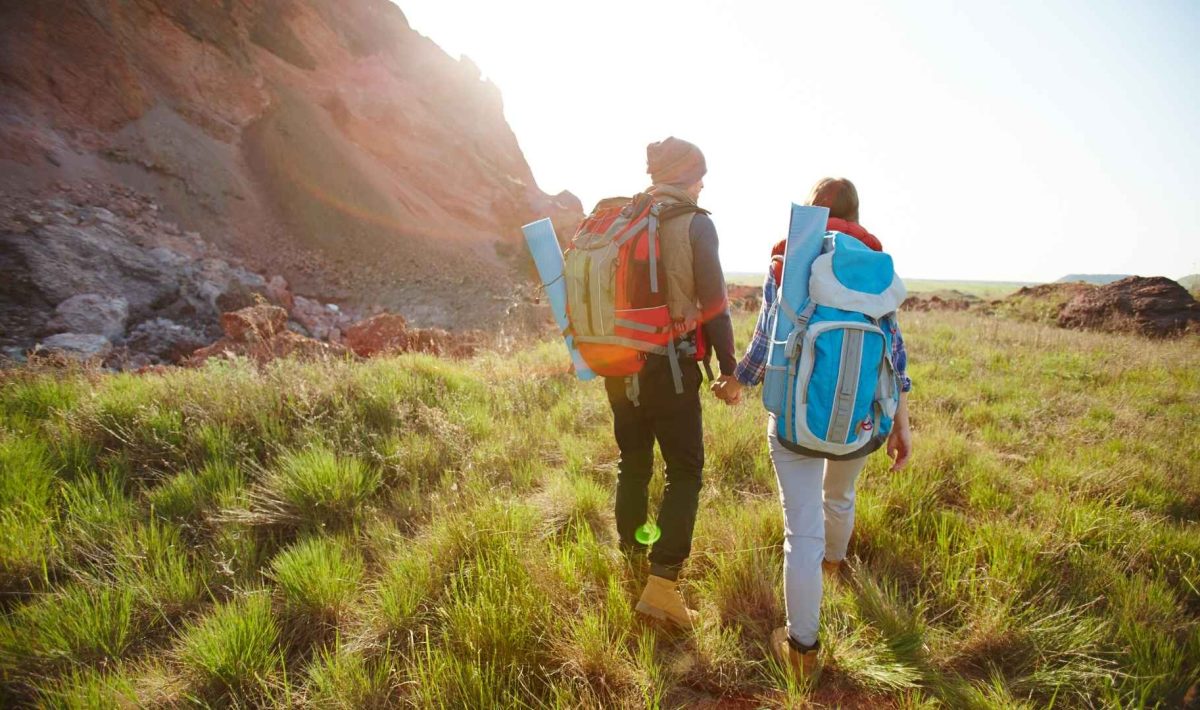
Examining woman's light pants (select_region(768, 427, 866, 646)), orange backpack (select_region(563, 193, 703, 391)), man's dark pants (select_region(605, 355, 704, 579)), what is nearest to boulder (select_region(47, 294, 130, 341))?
orange backpack (select_region(563, 193, 703, 391))

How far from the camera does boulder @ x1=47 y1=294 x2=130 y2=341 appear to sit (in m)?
7.77

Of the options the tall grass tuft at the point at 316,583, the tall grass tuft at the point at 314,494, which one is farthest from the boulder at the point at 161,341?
the tall grass tuft at the point at 316,583

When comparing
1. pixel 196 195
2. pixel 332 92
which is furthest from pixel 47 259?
pixel 332 92

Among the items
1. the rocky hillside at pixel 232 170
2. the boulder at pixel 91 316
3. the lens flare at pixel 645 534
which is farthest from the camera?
the rocky hillside at pixel 232 170

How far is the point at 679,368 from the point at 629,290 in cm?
40

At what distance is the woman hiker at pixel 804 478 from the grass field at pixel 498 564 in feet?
0.57

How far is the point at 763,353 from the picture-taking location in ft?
6.25

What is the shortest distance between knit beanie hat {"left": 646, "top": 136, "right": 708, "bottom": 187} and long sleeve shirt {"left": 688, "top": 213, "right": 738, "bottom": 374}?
0.23 metres

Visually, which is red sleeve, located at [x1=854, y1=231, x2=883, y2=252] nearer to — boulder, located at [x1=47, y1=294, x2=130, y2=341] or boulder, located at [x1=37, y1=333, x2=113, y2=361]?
boulder, located at [x1=37, y1=333, x2=113, y2=361]

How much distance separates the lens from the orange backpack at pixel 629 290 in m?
1.99

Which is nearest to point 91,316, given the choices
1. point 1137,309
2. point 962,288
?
point 1137,309

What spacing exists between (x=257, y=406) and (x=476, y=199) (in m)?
24.1

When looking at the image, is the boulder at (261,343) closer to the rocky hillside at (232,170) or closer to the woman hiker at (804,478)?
the rocky hillside at (232,170)

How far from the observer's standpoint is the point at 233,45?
A: 17.6 metres
